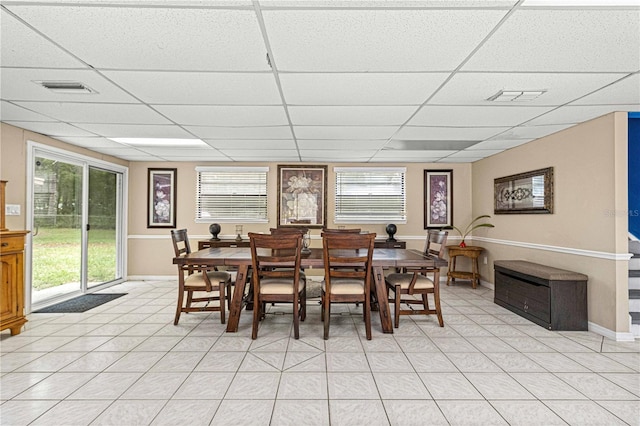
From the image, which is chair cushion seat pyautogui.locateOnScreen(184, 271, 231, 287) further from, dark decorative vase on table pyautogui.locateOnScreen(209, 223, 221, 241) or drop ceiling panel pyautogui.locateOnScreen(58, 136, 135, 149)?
drop ceiling panel pyautogui.locateOnScreen(58, 136, 135, 149)

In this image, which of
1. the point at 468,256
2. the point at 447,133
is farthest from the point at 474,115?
the point at 468,256

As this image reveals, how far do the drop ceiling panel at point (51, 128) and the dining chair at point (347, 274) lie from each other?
3.42 metres

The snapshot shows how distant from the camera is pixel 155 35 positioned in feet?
6.19

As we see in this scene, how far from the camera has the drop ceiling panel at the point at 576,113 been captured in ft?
10.1

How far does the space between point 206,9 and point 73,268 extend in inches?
196

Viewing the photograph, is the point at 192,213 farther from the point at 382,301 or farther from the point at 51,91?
the point at 382,301

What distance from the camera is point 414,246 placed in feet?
20.7

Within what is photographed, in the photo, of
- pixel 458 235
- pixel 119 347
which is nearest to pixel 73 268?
pixel 119 347

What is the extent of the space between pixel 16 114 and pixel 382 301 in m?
4.38

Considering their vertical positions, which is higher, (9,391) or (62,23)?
(62,23)

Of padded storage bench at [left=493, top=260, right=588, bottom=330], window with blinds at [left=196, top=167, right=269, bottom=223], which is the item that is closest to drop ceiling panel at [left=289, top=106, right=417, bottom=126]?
padded storage bench at [left=493, top=260, right=588, bottom=330]

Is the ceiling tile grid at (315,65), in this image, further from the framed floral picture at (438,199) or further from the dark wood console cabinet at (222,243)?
the framed floral picture at (438,199)

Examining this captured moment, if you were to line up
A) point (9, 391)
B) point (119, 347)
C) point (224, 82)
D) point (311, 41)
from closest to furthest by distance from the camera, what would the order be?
point (311, 41) → point (9, 391) → point (224, 82) → point (119, 347)

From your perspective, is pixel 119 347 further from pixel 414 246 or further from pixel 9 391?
pixel 414 246
